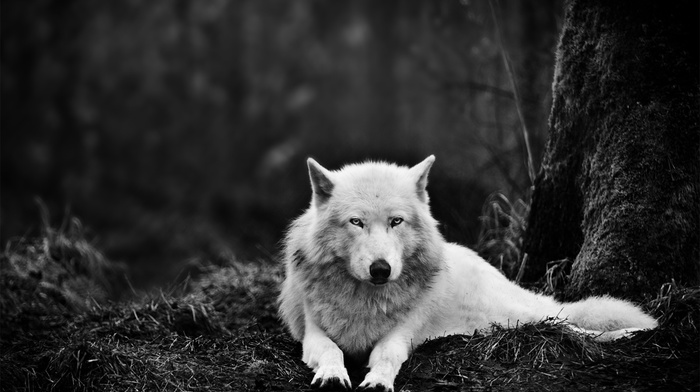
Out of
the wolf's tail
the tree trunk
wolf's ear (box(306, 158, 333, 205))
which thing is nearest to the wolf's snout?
wolf's ear (box(306, 158, 333, 205))

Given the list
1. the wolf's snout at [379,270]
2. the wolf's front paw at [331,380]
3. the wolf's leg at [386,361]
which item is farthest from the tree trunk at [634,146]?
the wolf's front paw at [331,380]

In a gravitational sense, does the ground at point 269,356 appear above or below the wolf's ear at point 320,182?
below

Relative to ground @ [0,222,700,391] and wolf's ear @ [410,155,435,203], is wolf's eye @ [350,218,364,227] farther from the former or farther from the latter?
ground @ [0,222,700,391]

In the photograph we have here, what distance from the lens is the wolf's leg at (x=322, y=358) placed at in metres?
3.32

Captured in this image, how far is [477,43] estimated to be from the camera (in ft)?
30.9

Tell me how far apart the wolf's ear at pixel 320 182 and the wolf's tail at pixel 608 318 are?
1.44 m

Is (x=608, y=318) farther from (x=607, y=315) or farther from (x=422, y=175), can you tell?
(x=422, y=175)

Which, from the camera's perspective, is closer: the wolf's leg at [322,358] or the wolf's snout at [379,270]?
the wolf's leg at [322,358]

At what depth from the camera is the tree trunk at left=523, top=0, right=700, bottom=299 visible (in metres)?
4.03

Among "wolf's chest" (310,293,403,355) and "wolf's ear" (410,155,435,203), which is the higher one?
"wolf's ear" (410,155,435,203)

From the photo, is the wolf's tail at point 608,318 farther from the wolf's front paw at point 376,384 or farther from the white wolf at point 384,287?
the wolf's front paw at point 376,384

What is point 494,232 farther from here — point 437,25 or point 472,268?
point 437,25

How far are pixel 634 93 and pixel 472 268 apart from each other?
1398mm

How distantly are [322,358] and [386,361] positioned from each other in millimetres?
314
